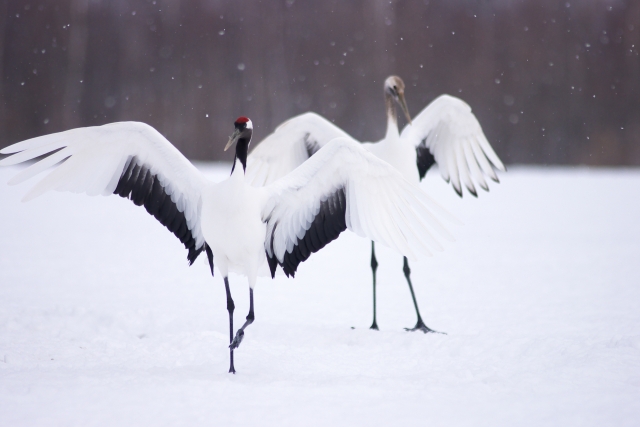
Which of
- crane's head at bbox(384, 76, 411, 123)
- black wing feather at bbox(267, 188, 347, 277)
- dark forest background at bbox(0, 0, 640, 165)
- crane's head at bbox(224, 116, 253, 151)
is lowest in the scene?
black wing feather at bbox(267, 188, 347, 277)

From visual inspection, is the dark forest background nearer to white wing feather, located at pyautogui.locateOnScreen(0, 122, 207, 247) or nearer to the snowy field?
the snowy field

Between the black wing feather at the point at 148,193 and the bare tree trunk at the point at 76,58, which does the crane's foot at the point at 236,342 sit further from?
the bare tree trunk at the point at 76,58

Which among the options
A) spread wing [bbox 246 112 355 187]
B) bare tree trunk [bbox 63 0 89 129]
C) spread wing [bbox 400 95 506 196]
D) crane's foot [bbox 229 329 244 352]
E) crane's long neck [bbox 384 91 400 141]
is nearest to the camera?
crane's foot [bbox 229 329 244 352]

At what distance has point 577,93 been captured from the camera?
21.6m

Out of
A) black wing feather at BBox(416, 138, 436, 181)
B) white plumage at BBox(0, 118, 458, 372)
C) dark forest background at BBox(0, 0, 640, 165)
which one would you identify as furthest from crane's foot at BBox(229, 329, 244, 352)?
dark forest background at BBox(0, 0, 640, 165)

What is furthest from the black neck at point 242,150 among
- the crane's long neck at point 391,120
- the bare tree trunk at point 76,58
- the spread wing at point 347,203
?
the bare tree trunk at point 76,58

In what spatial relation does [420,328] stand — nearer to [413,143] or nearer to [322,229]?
[322,229]

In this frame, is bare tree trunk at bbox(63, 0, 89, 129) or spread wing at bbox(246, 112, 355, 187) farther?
bare tree trunk at bbox(63, 0, 89, 129)

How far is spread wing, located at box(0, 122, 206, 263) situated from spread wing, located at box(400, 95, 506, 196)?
88.1 inches

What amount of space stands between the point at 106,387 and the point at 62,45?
62.9 feet

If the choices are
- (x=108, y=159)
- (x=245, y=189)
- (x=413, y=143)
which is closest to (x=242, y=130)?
(x=245, y=189)

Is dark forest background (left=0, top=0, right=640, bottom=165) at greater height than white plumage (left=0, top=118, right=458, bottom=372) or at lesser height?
greater

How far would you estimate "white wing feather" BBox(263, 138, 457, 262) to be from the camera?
376 centimetres

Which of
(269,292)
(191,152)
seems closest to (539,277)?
(269,292)
